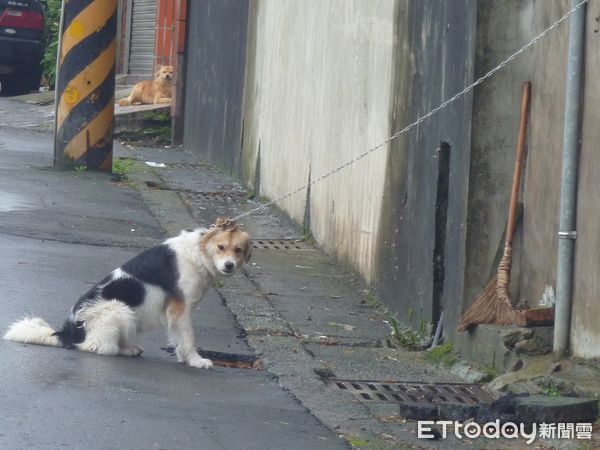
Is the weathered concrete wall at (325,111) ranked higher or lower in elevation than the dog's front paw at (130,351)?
higher

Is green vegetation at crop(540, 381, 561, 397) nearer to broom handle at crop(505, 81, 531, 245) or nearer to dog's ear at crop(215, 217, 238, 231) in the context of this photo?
broom handle at crop(505, 81, 531, 245)

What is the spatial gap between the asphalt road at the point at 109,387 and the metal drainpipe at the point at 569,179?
136 centimetres

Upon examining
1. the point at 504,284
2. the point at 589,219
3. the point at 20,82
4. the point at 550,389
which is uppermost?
the point at 20,82

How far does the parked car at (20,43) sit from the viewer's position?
24797mm

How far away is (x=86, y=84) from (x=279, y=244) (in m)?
3.80

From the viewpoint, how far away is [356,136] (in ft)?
29.6

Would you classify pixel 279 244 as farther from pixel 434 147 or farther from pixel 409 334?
pixel 434 147

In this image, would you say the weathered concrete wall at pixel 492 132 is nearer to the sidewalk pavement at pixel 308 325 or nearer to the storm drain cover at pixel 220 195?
the sidewalk pavement at pixel 308 325

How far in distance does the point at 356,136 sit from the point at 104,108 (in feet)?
15.7

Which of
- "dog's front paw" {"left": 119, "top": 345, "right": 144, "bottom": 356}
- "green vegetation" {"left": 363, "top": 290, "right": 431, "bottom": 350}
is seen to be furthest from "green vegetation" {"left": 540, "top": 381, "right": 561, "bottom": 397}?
"dog's front paw" {"left": 119, "top": 345, "right": 144, "bottom": 356}

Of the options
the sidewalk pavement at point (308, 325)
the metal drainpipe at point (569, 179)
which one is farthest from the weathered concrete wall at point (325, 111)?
the metal drainpipe at point (569, 179)

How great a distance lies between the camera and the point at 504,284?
6.48m

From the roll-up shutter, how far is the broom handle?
15.9 meters

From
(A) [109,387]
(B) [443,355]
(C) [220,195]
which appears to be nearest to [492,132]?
(B) [443,355]
